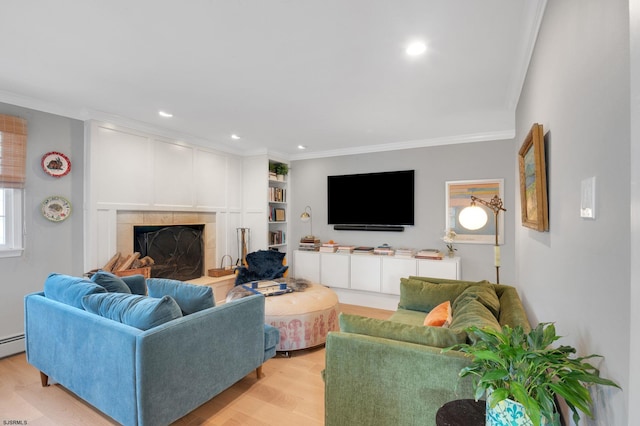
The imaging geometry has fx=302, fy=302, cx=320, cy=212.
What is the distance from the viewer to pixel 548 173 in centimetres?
144

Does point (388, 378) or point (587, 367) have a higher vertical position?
point (587, 367)

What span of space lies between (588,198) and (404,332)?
3.30 ft

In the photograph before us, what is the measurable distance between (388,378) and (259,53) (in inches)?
83.8

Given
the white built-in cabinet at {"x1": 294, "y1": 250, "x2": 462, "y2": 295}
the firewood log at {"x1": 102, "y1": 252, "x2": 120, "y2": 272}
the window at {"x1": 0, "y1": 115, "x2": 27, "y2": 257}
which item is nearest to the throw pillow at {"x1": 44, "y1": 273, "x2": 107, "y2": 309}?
the firewood log at {"x1": 102, "y1": 252, "x2": 120, "y2": 272}

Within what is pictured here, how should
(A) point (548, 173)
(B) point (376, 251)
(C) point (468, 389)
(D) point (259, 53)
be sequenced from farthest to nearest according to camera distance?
(B) point (376, 251) < (D) point (259, 53) < (A) point (548, 173) < (C) point (468, 389)

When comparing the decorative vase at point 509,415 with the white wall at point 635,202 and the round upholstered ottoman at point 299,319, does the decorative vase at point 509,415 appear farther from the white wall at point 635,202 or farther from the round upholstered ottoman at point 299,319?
the round upholstered ottoman at point 299,319

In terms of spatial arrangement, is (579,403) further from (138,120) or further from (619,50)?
(138,120)

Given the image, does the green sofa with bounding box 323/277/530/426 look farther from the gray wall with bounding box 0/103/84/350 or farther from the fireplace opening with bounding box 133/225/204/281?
the gray wall with bounding box 0/103/84/350

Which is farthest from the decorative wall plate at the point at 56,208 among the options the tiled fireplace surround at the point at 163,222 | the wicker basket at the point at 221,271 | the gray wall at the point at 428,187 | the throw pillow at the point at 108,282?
the gray wall at the point at 428,187

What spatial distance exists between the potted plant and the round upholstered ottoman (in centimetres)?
209

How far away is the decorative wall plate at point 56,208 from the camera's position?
3076 millimetres

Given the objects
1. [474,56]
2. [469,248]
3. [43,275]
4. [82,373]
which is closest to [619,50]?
[474,56]

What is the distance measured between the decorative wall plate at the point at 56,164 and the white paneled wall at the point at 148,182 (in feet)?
0.59

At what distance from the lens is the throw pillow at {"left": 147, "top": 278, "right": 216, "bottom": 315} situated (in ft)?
7.24
